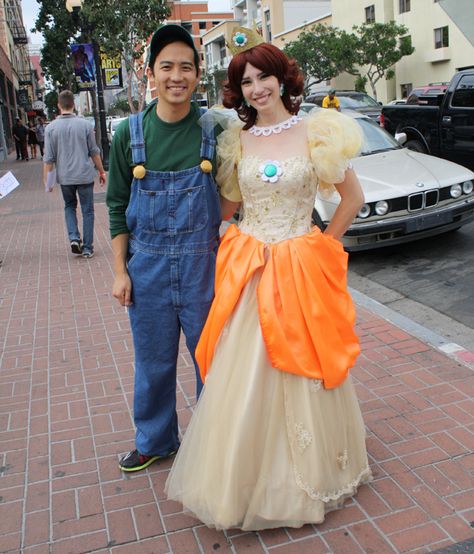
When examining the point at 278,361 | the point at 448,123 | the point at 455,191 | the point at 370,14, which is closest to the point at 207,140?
the point at 278,361

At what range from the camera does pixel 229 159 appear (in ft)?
8.81

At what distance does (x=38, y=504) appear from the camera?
2906 mm

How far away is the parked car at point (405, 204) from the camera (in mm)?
6352

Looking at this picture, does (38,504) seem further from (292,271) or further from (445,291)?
(445,291)

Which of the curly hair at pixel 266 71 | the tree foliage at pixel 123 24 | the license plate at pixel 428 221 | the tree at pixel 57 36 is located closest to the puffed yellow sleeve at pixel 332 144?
the curly hair at pixel 266 71

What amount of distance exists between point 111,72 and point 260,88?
18069 millimetres

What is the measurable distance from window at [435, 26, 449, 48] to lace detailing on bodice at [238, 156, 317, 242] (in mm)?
36996

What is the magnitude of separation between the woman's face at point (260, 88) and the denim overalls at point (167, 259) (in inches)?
A: 9.7

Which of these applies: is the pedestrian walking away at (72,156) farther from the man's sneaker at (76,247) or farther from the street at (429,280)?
the street at (429,280)

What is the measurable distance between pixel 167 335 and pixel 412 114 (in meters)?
8.99

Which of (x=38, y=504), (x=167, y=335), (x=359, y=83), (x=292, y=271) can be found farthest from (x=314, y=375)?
(x=359, y=83)

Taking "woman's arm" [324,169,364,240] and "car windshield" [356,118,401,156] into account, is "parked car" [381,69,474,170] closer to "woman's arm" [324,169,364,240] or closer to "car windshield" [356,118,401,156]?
"car windshield" [356,118,401,156]

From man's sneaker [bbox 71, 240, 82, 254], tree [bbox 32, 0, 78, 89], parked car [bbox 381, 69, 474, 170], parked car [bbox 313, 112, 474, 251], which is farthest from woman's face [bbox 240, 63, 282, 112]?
tree [bbox 32, 0, 78, 89]

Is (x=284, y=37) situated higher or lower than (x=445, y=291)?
higher
